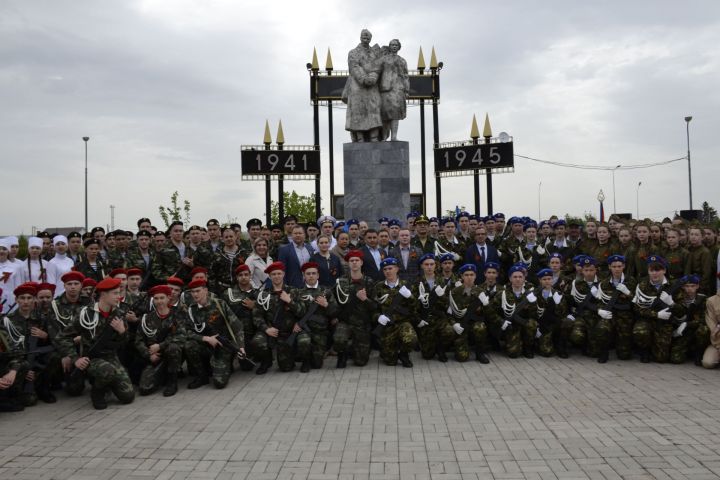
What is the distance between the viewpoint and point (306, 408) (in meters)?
5.49

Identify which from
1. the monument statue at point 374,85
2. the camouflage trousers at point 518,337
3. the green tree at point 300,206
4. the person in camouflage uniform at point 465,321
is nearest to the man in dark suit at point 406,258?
the person in camouflage uniform at point 465,321

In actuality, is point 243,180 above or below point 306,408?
above

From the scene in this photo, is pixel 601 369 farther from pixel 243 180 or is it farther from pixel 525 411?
pixel 243 180

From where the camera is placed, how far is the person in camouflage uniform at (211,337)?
254 inches

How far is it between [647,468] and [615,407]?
146 cm

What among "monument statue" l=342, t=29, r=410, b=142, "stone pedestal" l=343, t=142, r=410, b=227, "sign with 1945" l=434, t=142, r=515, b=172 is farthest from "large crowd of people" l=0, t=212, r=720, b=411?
"sign with 1945" l=434, t=142, r=515, b=172

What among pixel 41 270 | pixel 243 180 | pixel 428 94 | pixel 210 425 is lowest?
pixel 210 425

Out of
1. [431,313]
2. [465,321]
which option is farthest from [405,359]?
[465,321]

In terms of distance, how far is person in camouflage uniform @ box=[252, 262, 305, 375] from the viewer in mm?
7078

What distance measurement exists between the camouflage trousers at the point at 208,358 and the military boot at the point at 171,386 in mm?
285

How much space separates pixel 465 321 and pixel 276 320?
2527 millimetres

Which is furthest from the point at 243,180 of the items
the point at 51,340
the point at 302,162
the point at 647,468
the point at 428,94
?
the point at 647,468

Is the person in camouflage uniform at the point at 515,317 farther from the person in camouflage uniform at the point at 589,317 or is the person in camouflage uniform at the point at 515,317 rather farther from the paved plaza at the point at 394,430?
the paved plaza at the point at 394,430

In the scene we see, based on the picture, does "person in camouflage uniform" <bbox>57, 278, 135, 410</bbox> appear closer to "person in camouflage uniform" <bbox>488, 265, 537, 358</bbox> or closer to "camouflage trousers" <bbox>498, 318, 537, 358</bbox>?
"person in camouflage uniform" <bbox>488, 265, 537, 358</bbox>
